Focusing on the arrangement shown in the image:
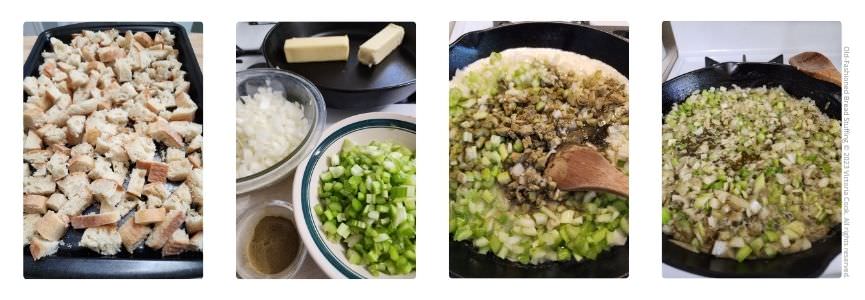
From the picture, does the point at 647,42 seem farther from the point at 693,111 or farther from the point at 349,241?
the point at 349,241

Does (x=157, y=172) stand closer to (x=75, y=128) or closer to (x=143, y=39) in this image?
(x=75, y=128)

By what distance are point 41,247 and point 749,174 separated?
1.79m

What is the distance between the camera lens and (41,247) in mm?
1761

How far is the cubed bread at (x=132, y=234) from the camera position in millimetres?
1767

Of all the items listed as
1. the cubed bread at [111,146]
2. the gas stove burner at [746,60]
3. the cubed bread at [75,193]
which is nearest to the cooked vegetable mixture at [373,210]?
the cubed bread at [111,146]

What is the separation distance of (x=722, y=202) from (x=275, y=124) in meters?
1.16

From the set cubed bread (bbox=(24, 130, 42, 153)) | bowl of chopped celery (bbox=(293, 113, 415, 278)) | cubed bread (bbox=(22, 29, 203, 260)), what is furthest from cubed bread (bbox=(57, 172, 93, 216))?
bowl of chopped celery (bbox=(293, 113, 415, 278))

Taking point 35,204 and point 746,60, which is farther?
point 746,60

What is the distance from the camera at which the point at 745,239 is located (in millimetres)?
1812

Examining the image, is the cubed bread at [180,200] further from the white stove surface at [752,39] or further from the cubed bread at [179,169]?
the white stove surface at [752,39]

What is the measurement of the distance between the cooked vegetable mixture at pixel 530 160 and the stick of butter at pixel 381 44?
0.19 metres

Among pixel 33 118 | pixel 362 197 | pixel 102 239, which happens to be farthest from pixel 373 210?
pixel 33 118

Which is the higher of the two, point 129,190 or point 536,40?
point 536,40
